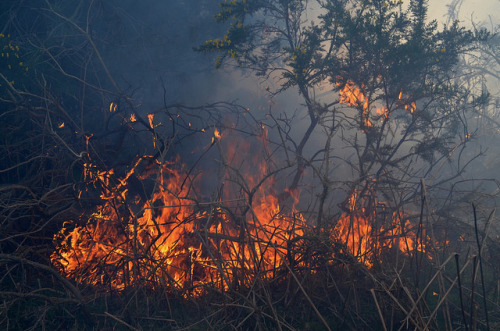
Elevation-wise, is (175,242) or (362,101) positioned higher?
(362,101)

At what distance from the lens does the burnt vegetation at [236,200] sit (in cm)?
332

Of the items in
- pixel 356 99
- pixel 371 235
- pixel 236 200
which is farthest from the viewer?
pixel 356 99

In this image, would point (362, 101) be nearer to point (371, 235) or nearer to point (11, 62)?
point (371, 235)

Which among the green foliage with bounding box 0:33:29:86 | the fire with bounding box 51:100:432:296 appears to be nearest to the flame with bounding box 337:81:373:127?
the fire with bounding box 51:100:432:296

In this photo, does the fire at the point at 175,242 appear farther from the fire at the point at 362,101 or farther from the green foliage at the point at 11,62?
the green foliage at the point at 11,62

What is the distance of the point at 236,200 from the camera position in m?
2.60

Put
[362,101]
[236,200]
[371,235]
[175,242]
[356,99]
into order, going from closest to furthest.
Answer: [236,200] < [371,235] < [175,242] < [356,99] < [362,101]

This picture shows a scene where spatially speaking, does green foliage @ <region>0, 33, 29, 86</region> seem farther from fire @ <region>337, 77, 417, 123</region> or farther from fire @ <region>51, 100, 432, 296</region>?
fire @ <region>337, 77, 417, 123</region>

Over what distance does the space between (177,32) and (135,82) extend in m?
2.26

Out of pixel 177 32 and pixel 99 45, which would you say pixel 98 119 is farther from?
pixel 177 32

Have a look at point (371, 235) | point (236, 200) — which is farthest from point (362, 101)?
point (236, 200)

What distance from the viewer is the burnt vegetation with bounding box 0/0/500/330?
3322 mm

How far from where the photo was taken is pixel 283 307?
3.79 meters

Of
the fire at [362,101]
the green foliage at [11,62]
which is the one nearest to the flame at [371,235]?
the fire at [362,101]
